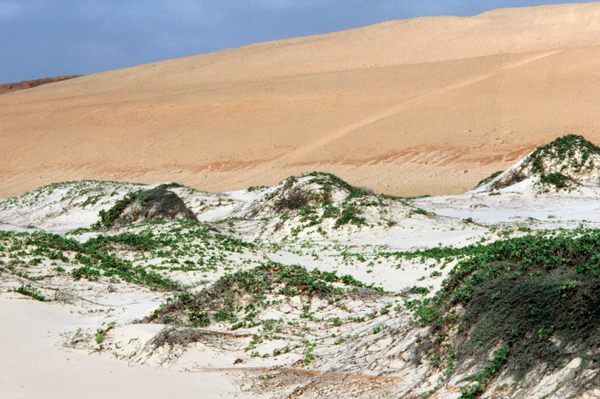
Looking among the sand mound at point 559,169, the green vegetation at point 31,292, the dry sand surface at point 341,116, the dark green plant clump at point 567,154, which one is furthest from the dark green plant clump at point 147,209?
the dry sand surface at point 341,116

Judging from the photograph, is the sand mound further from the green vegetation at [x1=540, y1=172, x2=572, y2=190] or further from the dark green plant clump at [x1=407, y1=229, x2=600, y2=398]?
the dark green plant clump at [x1=407, y1=229, x2=600, y2=398]

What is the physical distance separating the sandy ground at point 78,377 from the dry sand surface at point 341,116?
25.1 metres

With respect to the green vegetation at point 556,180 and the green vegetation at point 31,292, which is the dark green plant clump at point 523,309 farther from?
the green vegetation at point 556,180

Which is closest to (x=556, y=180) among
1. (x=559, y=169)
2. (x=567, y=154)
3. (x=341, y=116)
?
(x=559, y=169)

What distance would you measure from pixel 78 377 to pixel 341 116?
40638 mm

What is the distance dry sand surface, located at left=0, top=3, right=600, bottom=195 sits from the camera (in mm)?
39875

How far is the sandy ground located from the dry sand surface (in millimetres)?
25075

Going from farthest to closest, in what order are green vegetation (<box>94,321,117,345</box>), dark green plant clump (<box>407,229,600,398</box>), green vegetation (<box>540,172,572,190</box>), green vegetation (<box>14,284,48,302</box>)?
green vegetation (<box>540,172,572,190</box>) → green vegetation (<box>14,284,48,302</box>) → green vegetation (<box>94,321,117,345</box>) → dark green plant clump (<box>407,229,600,398</box>)

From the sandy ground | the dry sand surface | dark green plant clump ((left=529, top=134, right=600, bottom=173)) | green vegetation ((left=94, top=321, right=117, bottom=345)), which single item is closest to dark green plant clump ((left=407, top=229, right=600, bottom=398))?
the sandy ground

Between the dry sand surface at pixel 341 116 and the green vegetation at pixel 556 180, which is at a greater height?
the dry sand surface at pixel 341 116

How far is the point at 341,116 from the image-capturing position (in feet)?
160

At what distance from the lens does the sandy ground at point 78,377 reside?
835 cm

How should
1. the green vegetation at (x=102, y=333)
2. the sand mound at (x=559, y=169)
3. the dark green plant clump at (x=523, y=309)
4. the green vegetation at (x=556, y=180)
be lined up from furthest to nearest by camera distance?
the sand mound at (x=559, y=169) → the green vegetation at (x=556, y=180) → the green vegetation at (x=102, y=333) → the dark green plant clump at (x=523, y=309)

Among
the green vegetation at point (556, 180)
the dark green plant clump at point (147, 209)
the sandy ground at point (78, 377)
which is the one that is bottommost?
the green vegetation at point (556, 180)
